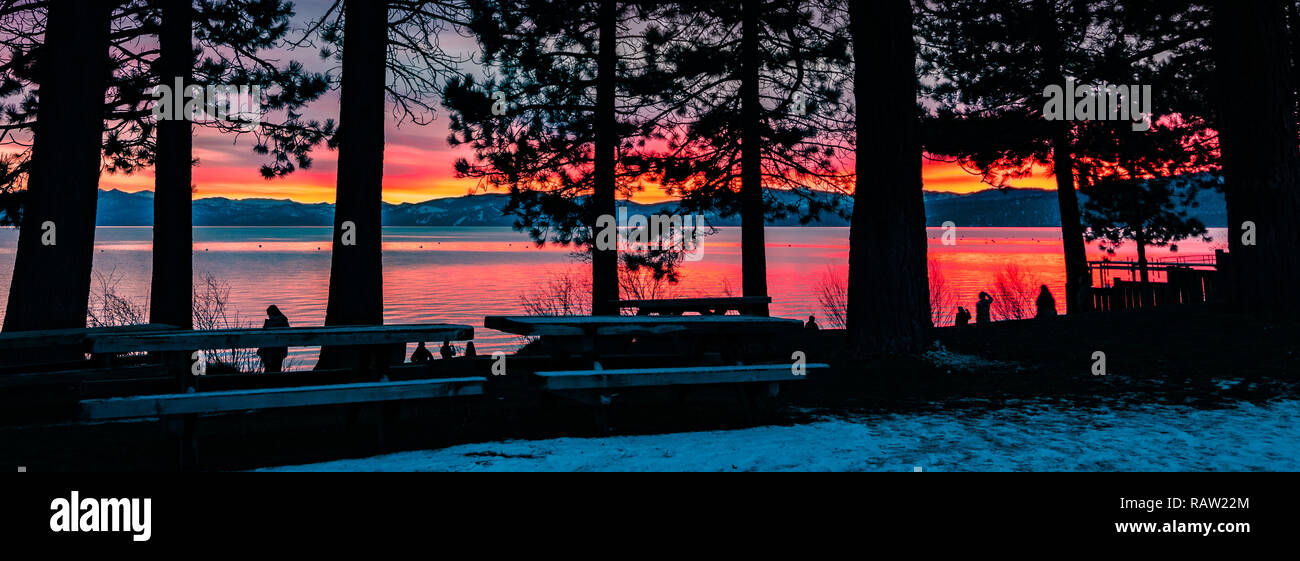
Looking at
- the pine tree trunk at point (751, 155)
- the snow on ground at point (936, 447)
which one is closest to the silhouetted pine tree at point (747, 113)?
the pine tree trunk at point (751, 155)

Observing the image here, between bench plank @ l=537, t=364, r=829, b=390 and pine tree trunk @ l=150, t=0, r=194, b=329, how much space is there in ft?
32.3

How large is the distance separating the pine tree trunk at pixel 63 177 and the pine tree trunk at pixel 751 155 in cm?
995

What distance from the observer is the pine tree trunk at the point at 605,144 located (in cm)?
1493

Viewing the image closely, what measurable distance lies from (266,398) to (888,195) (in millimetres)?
7051

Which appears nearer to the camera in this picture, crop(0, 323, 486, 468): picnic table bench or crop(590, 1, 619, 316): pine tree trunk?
crop(0, 323, 486, 468): picnic table bench

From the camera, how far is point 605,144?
15078 millimetres

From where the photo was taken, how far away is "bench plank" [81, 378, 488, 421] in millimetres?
4738

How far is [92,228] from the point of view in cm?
909

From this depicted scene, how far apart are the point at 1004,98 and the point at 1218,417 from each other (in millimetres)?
14506

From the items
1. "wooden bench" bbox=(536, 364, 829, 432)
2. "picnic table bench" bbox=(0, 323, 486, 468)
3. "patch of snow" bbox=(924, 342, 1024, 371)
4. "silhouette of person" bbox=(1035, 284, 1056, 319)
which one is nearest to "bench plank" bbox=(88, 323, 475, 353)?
"picnic table bench" bbox=(0, 323, 486, 468)

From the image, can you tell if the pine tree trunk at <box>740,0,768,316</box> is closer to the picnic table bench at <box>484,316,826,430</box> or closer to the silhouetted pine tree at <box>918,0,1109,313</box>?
the silhouetted pine tree at <box>918,0,1109,313</box>

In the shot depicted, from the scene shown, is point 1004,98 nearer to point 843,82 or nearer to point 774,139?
point 843,82
